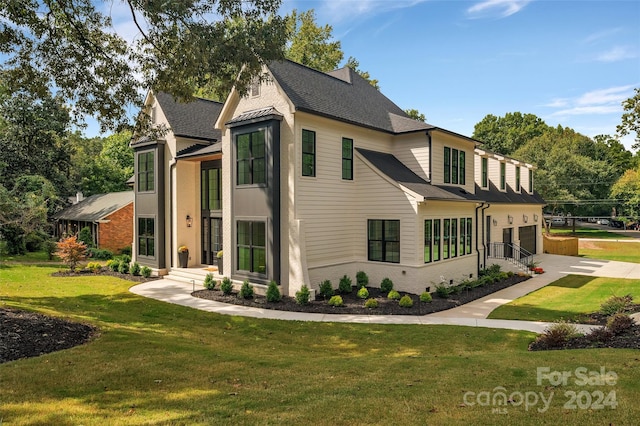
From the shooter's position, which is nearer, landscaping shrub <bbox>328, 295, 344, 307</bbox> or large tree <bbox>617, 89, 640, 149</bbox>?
landscaping shrub <bbox>328, 295, 344, 307</bbox>

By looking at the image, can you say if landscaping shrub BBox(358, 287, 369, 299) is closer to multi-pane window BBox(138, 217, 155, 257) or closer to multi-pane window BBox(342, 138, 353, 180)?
multi-pane window BBox(342, 138, 353, 180)

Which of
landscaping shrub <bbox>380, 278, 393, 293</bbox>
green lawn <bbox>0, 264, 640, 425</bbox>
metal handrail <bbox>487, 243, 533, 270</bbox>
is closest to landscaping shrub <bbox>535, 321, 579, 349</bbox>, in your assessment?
green lawn <bbox>0, 264, 640, 425</bbox>

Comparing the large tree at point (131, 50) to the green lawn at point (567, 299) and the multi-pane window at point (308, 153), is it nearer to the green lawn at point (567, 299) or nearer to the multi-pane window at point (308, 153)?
the multi-pane window at point (308, 153)

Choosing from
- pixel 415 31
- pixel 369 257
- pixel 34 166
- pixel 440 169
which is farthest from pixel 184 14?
pixel 34 166

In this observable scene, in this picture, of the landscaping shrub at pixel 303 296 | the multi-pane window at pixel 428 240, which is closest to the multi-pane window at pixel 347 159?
the multi-pane window at pixel 428 240

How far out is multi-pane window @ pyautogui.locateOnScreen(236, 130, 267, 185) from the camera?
15.6 m

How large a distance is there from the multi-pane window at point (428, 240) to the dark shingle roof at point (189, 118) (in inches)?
483

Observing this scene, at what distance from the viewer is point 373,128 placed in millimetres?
17609

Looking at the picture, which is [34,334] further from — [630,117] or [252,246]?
[630,117]

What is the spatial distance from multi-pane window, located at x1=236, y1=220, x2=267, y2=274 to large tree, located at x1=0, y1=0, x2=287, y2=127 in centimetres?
606

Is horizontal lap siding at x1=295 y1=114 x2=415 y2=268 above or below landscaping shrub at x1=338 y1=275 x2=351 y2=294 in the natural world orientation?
above

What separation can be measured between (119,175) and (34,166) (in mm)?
11888

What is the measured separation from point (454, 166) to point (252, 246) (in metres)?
11.1

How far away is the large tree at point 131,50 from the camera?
31.5 ft
